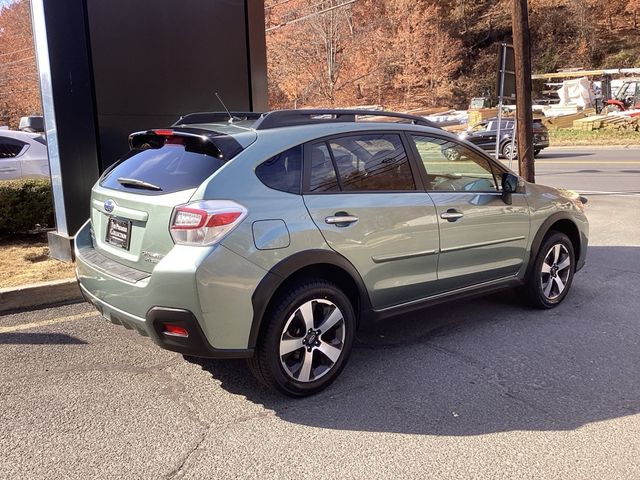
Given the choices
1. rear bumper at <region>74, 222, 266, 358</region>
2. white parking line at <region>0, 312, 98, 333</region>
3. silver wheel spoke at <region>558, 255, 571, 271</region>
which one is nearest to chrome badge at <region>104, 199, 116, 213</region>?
rear bumper at <region>74, 222, 266, 358</region>

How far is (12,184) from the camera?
24.7ft

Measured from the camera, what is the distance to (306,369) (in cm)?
361

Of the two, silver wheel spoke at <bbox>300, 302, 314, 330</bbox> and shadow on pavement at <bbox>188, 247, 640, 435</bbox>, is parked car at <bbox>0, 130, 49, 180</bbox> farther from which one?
Result: silver wheel spoke at <bbox>300, 302, 314, 330</bbox>

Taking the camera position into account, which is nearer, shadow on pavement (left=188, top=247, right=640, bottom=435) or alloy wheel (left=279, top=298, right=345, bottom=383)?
shadow on pavement (left=188, top=247, right=640, bottom=435)

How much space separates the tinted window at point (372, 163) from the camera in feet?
12.8

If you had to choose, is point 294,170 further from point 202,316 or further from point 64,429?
point 64,429

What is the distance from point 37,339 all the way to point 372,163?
2895 mm

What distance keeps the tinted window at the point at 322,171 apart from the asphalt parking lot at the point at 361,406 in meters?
1.26

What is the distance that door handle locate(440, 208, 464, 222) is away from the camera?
14.1ft

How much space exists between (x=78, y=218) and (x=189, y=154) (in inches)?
138

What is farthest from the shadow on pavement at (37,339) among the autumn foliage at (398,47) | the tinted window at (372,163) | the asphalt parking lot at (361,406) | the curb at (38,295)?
the autumn foliage at (398,47)

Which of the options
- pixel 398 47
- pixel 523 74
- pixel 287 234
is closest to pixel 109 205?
pixel 287 234

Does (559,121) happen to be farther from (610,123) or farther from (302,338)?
(302,338)

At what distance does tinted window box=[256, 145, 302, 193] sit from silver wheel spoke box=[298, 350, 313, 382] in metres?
1.01
